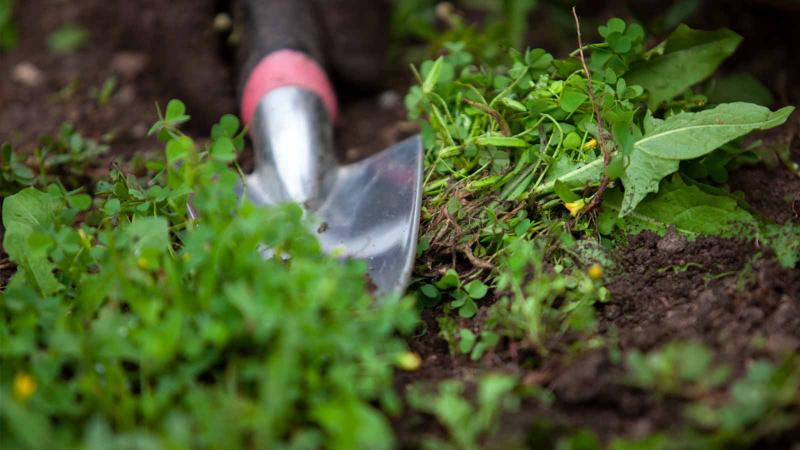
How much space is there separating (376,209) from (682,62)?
0.74 m

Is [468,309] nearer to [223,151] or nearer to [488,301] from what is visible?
[488,301]

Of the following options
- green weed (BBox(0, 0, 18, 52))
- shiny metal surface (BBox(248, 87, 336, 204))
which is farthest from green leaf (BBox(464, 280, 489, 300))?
green weed (BBox(0, 0, 18, 52))

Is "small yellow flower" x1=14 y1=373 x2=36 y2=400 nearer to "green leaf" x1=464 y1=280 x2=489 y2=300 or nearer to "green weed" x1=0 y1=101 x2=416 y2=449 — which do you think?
"green weed" x1=0 y1=101 x2=416 y2=449

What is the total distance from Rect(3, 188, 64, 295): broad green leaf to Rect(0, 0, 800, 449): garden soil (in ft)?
0.50

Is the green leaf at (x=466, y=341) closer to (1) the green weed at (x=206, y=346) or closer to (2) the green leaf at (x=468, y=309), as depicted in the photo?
(2) the green leaf at (x=468, y=309)

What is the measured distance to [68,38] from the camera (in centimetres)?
297

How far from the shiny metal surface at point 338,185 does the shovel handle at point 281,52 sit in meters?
0.06

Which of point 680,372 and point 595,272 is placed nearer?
point 680,372

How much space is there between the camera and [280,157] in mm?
1972

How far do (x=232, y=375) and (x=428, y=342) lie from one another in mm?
472

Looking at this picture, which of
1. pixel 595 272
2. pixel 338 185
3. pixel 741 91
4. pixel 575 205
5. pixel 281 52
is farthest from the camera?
pixel 281 52

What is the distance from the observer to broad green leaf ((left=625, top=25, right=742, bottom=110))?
1835 millimetres

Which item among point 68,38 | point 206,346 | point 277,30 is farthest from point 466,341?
point 68,38

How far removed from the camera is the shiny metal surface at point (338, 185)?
1.67 meters
